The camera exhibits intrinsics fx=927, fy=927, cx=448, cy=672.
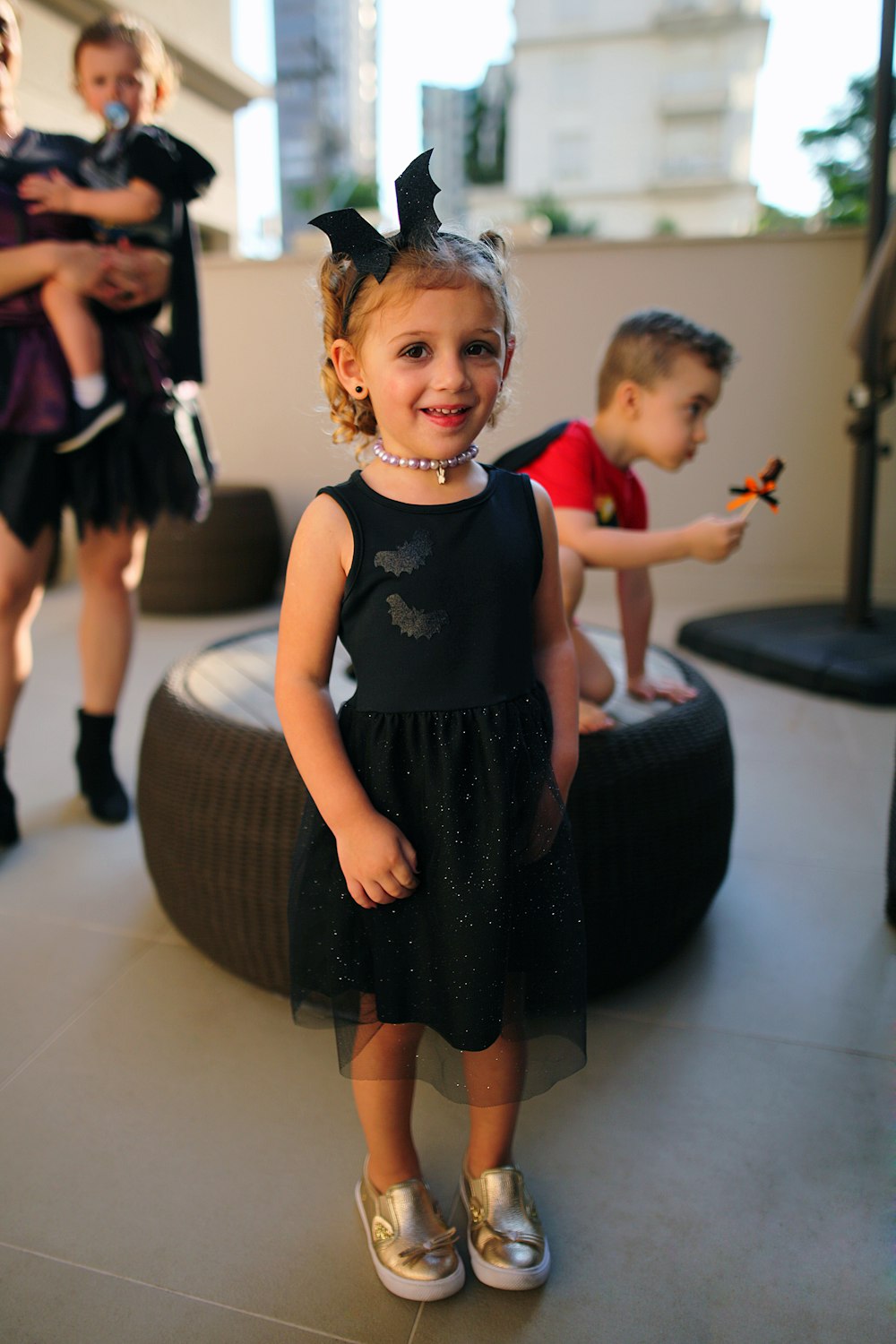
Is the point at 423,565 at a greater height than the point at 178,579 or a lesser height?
greater

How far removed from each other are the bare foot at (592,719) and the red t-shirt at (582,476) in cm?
29

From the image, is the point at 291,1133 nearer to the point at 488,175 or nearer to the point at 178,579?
the point at 178,579

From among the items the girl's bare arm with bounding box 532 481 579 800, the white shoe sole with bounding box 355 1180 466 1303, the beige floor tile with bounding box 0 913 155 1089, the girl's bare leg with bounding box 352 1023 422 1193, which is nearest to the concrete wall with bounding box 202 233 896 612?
the beige floor tile with bounding box 0 913 155 1089

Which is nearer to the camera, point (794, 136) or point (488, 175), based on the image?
point (794, 136)

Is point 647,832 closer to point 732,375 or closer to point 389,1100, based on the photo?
point 389,1100

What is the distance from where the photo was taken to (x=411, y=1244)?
2.94 ft

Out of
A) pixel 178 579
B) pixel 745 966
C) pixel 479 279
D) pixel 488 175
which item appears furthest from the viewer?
pixel 488 175

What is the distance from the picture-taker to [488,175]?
65.7 ft

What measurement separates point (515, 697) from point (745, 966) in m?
0.82

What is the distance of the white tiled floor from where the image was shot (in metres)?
0.87

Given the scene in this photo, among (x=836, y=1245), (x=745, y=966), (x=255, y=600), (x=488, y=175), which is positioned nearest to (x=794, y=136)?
(x=255, y=600)

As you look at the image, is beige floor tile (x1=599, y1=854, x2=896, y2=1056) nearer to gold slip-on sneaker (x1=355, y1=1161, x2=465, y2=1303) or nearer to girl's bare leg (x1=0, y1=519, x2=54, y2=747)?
gold slip-on sneaker (x1=355, y1=1161, x2=465, y2=1303)

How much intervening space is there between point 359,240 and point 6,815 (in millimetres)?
1389

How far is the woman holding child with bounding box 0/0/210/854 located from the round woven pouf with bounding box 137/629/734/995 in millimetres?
488
